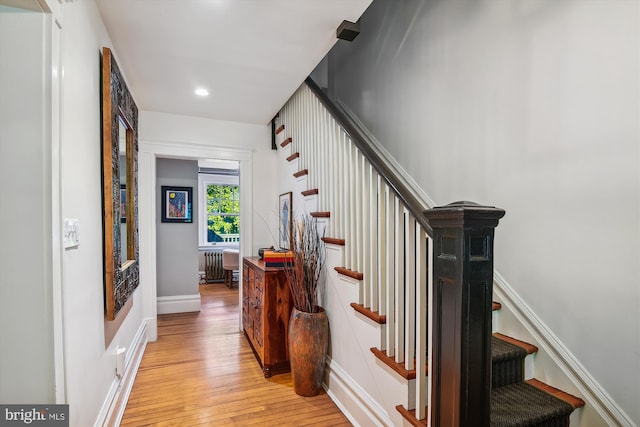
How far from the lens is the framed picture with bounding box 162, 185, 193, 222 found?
15.3 feet

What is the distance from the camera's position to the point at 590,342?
158 centimetres

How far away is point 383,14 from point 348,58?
0.59 m

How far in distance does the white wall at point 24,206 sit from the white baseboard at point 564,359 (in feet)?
7.39

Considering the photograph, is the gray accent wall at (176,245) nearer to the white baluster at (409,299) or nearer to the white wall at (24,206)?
the white wall at (24,206)

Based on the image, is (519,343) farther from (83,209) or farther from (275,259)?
(83,209)

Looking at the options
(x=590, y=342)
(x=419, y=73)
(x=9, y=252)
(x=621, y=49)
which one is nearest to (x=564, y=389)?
(x=590, y=342)

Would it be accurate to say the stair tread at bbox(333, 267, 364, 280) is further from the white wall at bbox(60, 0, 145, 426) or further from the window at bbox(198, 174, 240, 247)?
the window at bbox(198, 174, 240, 247)

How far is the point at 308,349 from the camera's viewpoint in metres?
2.32

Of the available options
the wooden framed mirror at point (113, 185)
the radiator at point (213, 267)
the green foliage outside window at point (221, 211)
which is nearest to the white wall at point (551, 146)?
the wooden framed mirror at point (113, 185)

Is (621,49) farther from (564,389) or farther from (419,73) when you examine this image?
(564,389)

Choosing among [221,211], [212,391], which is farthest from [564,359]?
[221,211]

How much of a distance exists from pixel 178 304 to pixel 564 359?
4.43 metres

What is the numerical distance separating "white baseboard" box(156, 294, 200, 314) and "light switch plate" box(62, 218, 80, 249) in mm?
3511

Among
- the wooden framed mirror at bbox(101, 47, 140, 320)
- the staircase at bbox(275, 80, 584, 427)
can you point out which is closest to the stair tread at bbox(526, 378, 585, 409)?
the staircase at bbox(275, 80, 584, 427)
